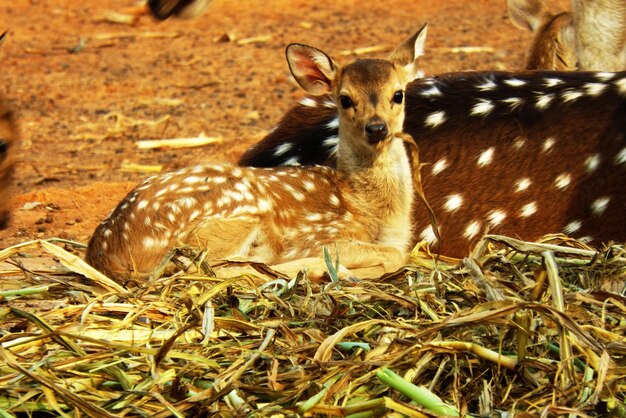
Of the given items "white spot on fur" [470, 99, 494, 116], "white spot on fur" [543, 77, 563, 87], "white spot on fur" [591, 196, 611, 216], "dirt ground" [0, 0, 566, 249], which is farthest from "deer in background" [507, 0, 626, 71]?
"white spot on fur" [591, 196, 611, 216]

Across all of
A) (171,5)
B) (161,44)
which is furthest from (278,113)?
(171,5)

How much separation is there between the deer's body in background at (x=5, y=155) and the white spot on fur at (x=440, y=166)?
2058mm

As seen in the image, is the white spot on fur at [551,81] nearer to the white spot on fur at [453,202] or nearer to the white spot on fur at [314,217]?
the white spot on fur at [453,202]

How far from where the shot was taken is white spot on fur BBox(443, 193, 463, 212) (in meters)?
5.21

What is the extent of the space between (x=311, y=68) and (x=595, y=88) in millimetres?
1433

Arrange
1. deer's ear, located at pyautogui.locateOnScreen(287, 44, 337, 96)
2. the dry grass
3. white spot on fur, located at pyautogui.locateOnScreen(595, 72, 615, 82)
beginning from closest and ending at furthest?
1. the dry grass
2. white spot on fur, located at pyautogui.locateOnScreen(595, 72, 615, 82)
3. deer's ear, located at pyautogui.locateOnScreen(287, 44, 337, 96)

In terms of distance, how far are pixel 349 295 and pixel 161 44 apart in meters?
10.8

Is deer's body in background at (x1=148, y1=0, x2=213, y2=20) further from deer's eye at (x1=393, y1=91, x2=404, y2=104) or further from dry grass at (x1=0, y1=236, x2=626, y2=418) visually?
deer's eye at (x1=393, y1=91, x2=404, y2=104)

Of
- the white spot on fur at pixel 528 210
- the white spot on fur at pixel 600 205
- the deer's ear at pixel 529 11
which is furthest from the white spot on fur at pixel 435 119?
the deer's ear at pixel 529 11

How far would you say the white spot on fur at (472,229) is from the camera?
5133 mm

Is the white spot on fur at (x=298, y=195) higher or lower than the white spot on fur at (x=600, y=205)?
higher

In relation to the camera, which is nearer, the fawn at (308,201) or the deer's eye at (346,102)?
the fawn at (308,201)

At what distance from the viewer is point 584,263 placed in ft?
13.1

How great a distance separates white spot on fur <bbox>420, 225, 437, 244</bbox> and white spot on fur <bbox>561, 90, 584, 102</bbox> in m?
0.90
